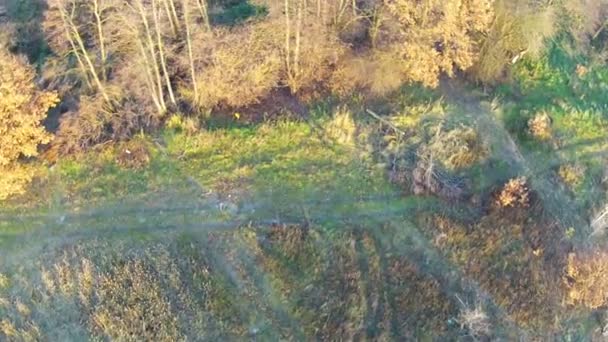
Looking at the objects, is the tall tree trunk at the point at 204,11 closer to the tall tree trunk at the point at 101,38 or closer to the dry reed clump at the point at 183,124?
the dry reed clump at the point at 183,124

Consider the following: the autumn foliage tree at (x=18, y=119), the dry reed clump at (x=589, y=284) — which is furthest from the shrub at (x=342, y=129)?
the autumn foliage tree at (x=18, y=119)

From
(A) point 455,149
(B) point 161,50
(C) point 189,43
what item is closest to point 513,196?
(A) point 455,149

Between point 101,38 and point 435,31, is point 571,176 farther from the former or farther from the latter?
point 101,38

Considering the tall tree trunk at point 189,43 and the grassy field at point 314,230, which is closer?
the grassy field at point 314,230

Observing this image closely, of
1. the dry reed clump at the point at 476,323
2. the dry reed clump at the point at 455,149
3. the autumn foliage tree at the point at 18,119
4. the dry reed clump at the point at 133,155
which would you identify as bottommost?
the dry reed clump at the point at 476,323

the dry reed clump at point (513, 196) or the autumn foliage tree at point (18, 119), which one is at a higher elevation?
the autumn foliage tree at point (18, 119)

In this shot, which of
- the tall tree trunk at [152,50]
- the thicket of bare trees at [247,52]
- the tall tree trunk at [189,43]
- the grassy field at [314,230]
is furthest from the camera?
the thicket of bare trees at [247,52]

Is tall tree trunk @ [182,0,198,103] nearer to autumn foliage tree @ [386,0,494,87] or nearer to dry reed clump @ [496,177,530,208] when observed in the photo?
autumn foliage tree @ [386,0,494,87]
